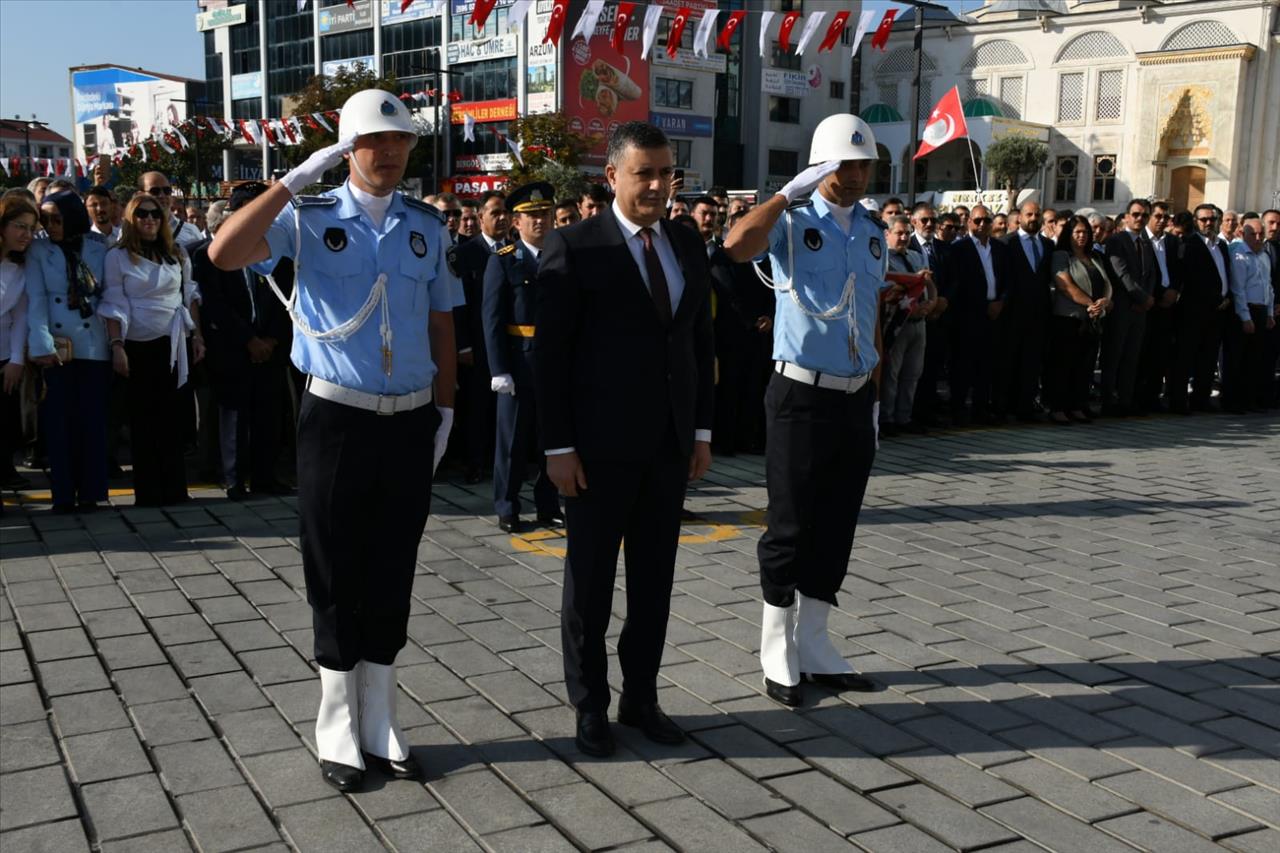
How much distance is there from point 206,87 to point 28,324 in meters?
86.3

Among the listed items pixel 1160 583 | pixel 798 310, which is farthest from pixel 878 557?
pixel 798 310

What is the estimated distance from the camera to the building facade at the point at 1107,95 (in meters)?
61.2

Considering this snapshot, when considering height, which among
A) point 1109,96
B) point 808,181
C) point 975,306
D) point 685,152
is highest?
point 1109,96

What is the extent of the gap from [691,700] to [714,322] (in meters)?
5.58

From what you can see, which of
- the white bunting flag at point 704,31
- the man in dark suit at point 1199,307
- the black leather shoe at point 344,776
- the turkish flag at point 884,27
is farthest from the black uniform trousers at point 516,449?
the white bunting flag at point 704,31

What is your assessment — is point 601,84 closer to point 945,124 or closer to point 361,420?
point 945,124

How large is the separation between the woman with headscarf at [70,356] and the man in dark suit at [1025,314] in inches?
334

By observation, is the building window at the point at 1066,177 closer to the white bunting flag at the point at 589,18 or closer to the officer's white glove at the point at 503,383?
the white bunting flag at the point at 589,18

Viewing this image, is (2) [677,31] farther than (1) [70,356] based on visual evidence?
Yes

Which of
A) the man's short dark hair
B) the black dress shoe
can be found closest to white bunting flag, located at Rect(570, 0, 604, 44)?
the man's short dark hair

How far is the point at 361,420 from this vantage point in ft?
13.1

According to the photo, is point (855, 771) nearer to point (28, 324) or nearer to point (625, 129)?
point (625, 129)

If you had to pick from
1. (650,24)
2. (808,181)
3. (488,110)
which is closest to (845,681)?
(808,181)

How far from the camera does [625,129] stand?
13.9ft
